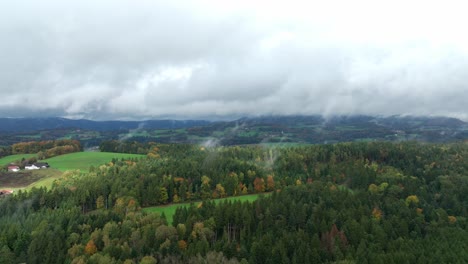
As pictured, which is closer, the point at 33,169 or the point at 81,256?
the point at 81,256

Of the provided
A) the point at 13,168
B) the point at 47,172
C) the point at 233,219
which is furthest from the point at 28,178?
the point at 233,219

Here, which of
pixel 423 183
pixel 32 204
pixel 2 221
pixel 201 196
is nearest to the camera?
pixel 2 221

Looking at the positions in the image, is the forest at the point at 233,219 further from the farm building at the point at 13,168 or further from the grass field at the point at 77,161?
the farm building at the point at 13,168

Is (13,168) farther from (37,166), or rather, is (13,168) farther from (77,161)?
(77,161)

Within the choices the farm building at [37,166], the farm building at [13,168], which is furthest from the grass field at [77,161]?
the farm building at [13,168]

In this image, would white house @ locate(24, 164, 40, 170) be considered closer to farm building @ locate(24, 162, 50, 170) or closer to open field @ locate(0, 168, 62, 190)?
farm building @ locate(24, 162, 50, 170)

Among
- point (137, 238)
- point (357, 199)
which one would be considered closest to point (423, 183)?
point (357, 199)

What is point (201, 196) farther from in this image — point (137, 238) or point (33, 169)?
point (33, 169)

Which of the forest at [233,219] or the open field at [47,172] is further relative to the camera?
the open field at [47,172]
